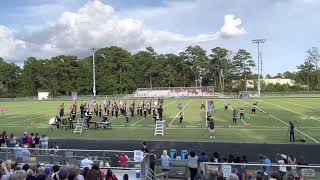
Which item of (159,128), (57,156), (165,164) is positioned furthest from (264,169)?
(159,128)

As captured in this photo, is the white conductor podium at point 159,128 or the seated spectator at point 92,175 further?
the white conductor podium at point 159,128

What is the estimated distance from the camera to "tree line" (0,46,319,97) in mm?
123062

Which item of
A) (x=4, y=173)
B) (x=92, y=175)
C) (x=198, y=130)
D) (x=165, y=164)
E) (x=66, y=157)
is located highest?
(x=4, y=173)

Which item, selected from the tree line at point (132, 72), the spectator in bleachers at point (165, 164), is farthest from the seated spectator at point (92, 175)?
the tree line at point (132, 72)

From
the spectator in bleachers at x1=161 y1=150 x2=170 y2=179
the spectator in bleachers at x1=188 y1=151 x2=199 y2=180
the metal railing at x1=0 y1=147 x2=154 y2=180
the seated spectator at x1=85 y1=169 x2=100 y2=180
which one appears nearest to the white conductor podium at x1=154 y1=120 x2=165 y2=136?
the metal railing at x1=0 y1=147 x2=154 y2=180

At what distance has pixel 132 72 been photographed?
424ft

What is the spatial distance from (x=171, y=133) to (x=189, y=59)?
352 feet

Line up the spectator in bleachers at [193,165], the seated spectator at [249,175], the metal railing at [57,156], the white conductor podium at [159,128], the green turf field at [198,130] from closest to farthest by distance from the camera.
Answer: the seated spectator at [249,175]
the spectator in bleachers at [193,165]
the metal railing at [57,156]
the green turf field at [198,130]
the white conductor podium at [159,128]

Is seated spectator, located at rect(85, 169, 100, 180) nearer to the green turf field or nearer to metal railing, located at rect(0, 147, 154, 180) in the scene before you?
metal railing, located at rect(0, 147, 154, 180)

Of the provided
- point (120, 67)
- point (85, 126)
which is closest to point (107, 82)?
point (120, 67)

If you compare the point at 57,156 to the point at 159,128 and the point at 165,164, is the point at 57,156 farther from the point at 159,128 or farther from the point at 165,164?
the point at 159,128

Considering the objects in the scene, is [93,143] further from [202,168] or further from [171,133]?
[202,168]

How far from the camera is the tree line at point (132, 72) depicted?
12306 cm

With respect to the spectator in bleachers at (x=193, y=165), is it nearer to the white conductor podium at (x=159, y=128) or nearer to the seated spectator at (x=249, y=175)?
the seated spectator at (x=249, y=175)
